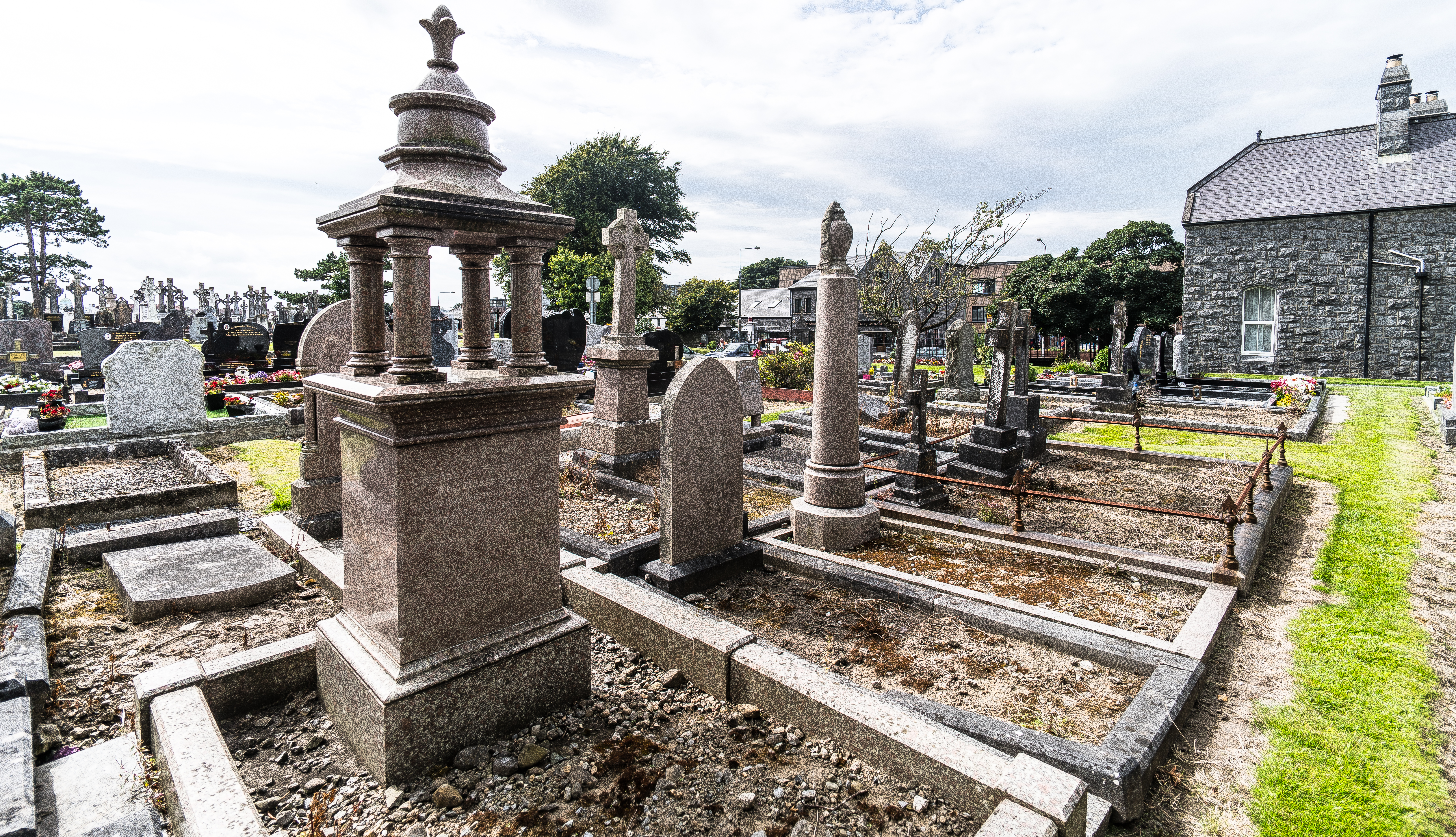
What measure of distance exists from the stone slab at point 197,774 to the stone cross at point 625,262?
6.59 metres

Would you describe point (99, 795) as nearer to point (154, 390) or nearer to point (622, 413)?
point (622, 413)

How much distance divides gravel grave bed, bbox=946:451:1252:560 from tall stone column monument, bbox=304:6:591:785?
4.49 metres

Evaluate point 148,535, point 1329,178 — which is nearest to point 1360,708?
point 148,535

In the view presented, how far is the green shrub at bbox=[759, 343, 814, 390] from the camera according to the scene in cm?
1719

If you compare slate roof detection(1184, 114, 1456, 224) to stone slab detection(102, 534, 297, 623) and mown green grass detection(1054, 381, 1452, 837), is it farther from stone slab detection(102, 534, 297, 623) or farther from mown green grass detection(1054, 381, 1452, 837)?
stone slab detection(102, 534, 297, 623)

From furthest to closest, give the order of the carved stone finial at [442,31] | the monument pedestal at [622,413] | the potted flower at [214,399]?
1. the potted flower at [214,399]
2. the monument pedestal at [622,413]
3. the carved stone finial at [442,31]

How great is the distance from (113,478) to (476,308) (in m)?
7.24

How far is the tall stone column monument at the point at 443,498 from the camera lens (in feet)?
8.64

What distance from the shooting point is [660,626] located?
11.5 ft

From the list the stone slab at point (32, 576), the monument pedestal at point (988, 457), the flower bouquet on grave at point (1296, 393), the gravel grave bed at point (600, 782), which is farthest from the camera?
the flower bouquet on grave at point (1296, 393)

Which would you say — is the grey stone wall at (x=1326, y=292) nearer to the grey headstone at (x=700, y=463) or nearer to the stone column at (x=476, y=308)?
the grey headstone at (x=700, y=463)

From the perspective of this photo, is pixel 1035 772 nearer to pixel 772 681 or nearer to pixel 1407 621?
pixel 772 681

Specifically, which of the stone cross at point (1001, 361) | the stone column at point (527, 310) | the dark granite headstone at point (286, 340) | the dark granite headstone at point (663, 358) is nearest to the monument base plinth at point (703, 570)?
the stone column at point (527, 310)

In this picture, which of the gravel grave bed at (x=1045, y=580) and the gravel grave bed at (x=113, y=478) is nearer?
the gravel grave bed at (x=1045, y=580)
